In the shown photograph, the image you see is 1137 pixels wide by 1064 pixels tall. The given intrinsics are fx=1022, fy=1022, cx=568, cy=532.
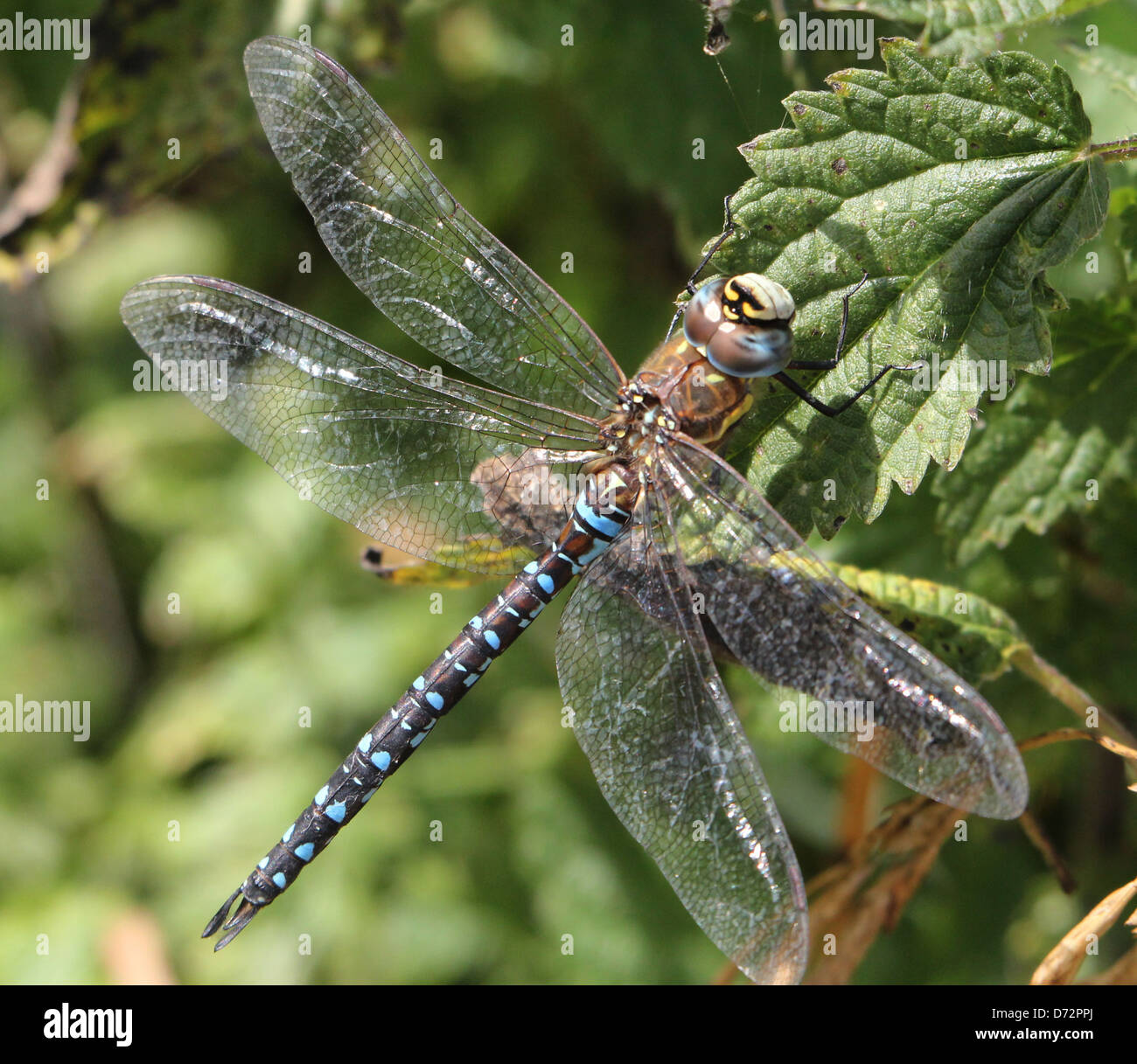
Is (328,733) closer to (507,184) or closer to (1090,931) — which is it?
(507,184)

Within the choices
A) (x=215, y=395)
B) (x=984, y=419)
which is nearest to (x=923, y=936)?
(x=984, y=419)

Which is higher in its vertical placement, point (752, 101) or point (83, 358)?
point (752, 101)

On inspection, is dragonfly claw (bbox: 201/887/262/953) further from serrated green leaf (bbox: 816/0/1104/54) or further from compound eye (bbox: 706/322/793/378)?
serrated green leaf (bbox: 816/0/1104/54)

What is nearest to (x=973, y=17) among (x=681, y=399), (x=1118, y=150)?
(x=1118, y=150)

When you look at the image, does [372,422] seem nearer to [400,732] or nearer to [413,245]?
[413,245]

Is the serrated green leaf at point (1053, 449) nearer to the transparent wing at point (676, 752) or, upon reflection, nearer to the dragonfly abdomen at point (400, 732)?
the transparent wing at point (676, 752)

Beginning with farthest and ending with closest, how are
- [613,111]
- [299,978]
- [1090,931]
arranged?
[299,978]
[613,111]
[1090,931]

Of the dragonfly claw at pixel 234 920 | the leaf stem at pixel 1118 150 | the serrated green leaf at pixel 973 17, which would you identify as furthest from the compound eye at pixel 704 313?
the dragonfly claw at pixel 234 920
